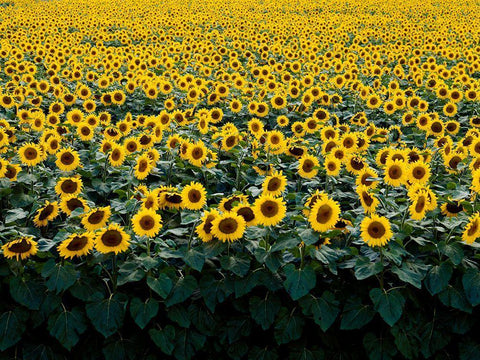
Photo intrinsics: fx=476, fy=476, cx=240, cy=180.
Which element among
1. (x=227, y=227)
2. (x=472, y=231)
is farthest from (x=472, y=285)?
(x=227, y=227)

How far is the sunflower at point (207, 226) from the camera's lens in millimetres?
3645

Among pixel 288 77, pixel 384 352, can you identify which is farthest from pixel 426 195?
pixel 288 77

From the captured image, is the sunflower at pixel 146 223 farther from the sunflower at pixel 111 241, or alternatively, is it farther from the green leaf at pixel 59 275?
the green leaf at pixel 59 275

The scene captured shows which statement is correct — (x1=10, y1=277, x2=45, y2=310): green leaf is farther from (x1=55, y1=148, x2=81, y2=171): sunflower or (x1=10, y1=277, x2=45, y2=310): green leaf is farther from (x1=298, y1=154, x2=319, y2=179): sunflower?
(x1=298, y1=154, x2=319, y2=179): sunflower

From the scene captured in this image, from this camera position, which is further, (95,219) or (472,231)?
(95,219)

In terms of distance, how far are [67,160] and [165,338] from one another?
7.59 feet

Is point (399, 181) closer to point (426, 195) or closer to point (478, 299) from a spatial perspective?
point (426, 195)

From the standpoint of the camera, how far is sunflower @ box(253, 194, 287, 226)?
3.64 m

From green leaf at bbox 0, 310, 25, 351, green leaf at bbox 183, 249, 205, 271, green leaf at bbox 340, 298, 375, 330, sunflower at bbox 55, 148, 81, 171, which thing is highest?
green leaf at bbox 183, 249, 205, 271

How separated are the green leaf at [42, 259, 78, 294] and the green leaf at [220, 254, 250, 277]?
1.08m

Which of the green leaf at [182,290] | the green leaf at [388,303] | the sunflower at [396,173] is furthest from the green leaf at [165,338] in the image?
the sunflower at [396,173]

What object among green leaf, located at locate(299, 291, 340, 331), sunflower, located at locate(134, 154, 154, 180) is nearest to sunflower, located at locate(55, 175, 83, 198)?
sunflower, located at locate(134, 154, 154, 180)

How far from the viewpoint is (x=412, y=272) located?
3387 millimetres

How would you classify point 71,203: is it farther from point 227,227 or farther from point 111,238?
point 227,227
